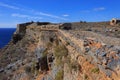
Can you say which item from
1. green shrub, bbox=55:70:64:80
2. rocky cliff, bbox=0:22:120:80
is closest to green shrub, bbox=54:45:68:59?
rocky cliff, bbox=0:22:120:80

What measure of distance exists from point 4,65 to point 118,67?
1989 centimetres

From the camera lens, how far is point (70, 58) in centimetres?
1182

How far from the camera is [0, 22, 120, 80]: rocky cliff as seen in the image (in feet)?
23.3

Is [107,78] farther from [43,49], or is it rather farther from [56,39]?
[43,49]

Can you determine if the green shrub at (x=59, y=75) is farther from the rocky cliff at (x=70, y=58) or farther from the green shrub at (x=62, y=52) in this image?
the green shrub at (x=62, y=52)

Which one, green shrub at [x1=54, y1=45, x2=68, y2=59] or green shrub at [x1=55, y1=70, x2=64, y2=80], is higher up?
green shrub at [x1=54, y1=45, x2=68, y2=59]

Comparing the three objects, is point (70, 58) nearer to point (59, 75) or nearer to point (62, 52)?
point (59, 75)

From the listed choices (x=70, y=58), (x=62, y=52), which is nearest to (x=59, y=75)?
(x=62, y=52)

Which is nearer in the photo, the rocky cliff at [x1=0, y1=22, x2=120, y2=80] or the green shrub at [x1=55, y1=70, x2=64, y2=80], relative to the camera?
the rocky cliff at [x1=0, y1=22, x2=120, y2=80]

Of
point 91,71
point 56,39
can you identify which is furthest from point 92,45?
point 56,39

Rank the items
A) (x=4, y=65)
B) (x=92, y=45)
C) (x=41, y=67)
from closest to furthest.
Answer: (x=92, y=45) < (x=41, y=67) < (x=4, y=65)

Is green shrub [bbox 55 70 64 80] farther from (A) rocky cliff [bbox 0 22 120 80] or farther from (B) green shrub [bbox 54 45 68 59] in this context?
(B) green shrub [bbox 54 45 68 59]

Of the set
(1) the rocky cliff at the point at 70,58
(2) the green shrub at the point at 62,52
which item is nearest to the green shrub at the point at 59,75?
(1) the rocky cliff at the point at 70,58

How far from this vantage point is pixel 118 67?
6.23 meters
